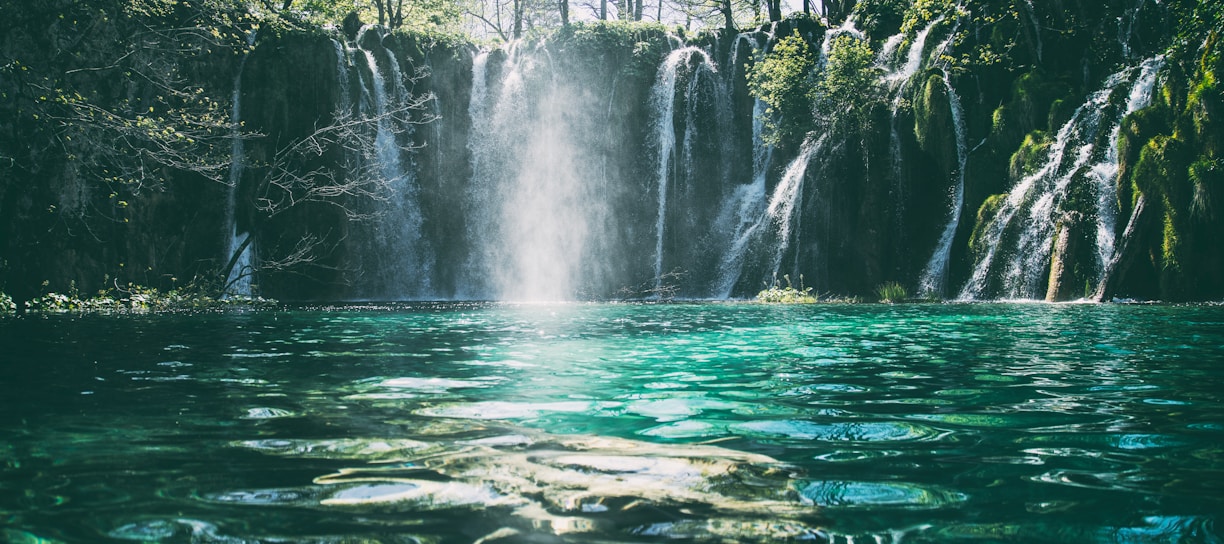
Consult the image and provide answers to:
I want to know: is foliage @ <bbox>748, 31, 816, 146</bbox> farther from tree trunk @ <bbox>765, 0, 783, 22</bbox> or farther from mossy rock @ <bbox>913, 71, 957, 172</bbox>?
tree trunk @ <bbox>765, 0, 783, 22</bbox>

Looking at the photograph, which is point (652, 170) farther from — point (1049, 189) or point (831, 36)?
point (1049, 189)

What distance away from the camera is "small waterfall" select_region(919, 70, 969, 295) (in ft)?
70.2

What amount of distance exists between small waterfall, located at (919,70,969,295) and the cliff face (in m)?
0.07

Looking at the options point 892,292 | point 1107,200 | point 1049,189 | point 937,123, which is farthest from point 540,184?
point 1107,200

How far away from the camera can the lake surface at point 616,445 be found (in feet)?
6.95

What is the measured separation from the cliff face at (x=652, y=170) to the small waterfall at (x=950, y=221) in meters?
0.07

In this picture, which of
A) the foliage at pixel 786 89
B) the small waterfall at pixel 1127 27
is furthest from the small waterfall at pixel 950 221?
the foliage at pixel 786 89

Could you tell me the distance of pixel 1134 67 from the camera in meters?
19.6

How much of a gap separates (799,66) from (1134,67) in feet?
29.7

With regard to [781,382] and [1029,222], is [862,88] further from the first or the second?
[781,382]

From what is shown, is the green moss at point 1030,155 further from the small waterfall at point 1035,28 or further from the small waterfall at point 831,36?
the small waterfall at point 831,36

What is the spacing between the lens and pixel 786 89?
82.0 ft

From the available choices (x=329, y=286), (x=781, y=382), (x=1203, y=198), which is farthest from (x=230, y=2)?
(x=1203, y=198)

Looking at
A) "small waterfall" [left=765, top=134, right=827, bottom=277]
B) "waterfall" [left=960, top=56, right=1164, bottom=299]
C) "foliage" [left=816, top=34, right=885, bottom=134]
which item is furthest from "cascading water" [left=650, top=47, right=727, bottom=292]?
"waterfall" [left=960, top=56, right=1164, bottom=299]
